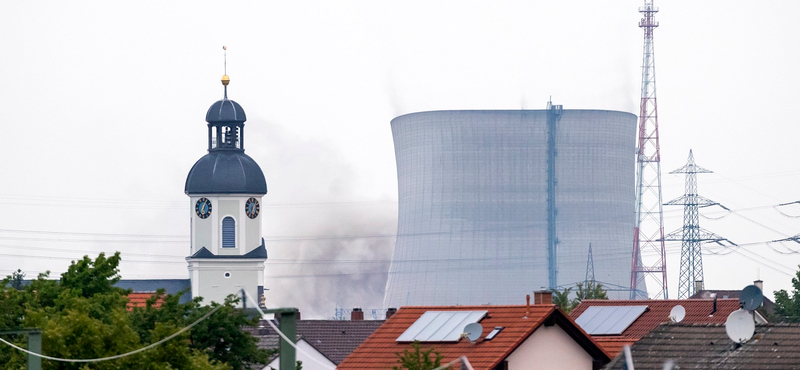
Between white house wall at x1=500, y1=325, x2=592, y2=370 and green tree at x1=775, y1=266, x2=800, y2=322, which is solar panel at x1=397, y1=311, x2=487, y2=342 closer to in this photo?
white house wall at x1=500, y1=325, x2=592, y2=370

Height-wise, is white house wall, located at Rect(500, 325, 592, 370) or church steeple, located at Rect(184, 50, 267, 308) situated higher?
church steeple, located at Rect(184, 50, 267, 308)

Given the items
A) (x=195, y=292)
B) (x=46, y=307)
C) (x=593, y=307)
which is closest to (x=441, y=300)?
(x=195, y=292)

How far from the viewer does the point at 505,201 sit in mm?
77562

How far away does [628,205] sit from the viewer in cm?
7906

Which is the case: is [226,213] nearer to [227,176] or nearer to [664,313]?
[227,176]

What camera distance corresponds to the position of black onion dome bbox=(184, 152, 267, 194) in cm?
8894

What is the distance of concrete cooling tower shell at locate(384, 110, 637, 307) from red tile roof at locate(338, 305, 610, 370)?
46.6 m

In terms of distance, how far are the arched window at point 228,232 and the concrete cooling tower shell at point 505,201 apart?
1236 centimetres

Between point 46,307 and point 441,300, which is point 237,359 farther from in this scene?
point 441,300

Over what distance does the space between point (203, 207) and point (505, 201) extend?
1927cm

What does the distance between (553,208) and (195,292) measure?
68.5ft

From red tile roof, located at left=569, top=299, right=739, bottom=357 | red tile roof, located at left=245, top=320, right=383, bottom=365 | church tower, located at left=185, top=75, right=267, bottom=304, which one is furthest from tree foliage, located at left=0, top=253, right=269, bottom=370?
church tower, located at left=185, top=75, right=267, bottom=304

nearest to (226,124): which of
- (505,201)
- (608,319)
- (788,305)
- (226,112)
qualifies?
(226,112)

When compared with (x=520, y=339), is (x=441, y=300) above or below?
above
